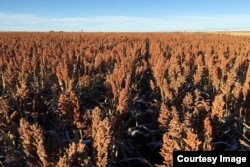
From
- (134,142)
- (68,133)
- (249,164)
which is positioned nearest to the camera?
(249,164)

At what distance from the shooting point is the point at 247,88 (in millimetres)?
4004

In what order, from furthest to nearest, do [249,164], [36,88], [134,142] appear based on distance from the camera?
[36,88], [134,142], [249,164]

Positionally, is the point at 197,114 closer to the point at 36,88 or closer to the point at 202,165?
the point at 202,165

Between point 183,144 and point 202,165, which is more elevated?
point 183,144

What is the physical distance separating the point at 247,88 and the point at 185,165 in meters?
1.73

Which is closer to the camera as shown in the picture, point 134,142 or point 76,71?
point 134,142

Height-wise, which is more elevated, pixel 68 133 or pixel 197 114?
pixel 197 114

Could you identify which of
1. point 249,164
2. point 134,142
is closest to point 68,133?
point 134,142

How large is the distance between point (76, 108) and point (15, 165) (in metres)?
1.05

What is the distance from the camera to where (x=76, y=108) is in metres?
3.03

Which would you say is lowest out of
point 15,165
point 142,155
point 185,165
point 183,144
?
point 142,155

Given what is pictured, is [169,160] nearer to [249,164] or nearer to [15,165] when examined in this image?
[249,164]

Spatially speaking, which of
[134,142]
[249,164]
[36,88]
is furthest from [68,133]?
[249,164]

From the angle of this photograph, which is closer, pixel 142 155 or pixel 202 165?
pixel 202 165
